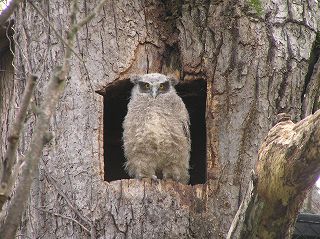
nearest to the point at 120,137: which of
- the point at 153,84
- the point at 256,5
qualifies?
the point at 153,84

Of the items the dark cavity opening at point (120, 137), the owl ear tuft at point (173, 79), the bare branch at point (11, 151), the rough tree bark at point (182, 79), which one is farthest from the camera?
the dark cavity opening at point (120, 137)

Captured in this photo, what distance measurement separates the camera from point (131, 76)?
5.30m

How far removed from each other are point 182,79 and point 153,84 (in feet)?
0.90

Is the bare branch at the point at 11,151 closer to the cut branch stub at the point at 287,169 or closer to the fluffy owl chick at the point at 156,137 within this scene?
the cut branch stub at the point at 287,169

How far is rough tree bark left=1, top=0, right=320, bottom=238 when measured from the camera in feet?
15.0

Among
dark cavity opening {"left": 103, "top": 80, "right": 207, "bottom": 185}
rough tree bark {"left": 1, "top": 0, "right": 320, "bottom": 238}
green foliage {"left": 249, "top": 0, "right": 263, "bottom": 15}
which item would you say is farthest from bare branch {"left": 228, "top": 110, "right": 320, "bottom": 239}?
dark cavity opening {"left": 103, "top": 80, "right": 207, "bottom": 185}

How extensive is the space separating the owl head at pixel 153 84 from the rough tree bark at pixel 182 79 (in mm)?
86

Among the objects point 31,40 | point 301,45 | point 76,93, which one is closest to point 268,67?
point 301,45

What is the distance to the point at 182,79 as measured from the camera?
537cm

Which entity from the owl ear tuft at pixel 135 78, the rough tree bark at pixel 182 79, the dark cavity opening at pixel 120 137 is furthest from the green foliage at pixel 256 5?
the dark cavity opening at pixel 120 137

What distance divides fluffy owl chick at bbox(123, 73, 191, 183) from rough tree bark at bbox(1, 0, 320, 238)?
0.23 meters

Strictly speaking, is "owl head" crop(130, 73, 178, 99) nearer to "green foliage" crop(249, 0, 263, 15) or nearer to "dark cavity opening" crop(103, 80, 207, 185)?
"dark cavity opening" crop(103, 80, 207, 185)

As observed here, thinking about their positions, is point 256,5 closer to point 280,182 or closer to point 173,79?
point 173,79

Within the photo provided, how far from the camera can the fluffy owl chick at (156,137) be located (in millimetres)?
5434
